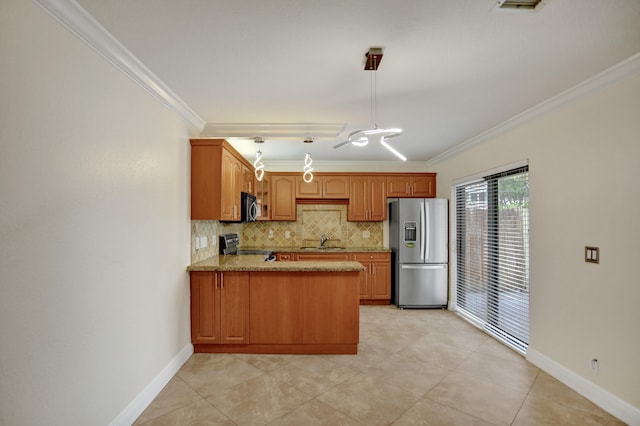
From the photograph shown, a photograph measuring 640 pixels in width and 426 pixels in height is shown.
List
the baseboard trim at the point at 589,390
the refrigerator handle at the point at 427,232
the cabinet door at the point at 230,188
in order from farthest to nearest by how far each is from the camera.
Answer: the refrigerator handle at the point at 427,232 < the cabinet door at the point at 230,188 < the baseboard trim at the point at 589,390

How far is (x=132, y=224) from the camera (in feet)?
6.47

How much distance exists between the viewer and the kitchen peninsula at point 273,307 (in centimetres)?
292

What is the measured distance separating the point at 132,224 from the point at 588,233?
11.6ft

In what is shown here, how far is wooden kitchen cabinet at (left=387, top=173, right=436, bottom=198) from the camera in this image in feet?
16.8

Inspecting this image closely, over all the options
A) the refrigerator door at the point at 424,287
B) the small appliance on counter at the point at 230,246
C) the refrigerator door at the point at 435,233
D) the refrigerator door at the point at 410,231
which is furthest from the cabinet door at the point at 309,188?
the refrigerator door at the point at 424,287

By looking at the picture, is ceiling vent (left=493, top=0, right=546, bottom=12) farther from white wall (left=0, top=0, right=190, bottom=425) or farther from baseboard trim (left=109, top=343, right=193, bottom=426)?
baseboard trim (left=109, top=343, right=193, bottom=426)

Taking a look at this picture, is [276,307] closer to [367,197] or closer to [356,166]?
[367,197]

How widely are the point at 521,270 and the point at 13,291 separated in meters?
3.94

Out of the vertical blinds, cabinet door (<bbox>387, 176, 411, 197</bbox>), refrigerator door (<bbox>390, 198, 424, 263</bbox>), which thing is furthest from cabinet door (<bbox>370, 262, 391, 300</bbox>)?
cabinet door (<bbox>387, 176, 411, 197</bbox>)

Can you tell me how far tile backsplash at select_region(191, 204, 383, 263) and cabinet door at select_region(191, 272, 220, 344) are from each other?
95.9 inches

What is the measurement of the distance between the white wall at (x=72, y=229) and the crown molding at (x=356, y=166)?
10.2 feet

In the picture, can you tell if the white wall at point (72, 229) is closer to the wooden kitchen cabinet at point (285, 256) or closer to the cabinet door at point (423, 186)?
the wooden kitchen cabinet at point (285, 256)

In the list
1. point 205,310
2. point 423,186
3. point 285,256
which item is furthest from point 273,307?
point 423,186

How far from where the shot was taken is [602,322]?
2.08 m
